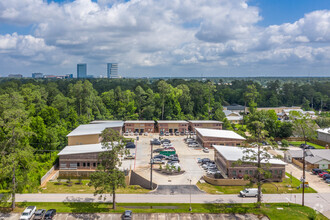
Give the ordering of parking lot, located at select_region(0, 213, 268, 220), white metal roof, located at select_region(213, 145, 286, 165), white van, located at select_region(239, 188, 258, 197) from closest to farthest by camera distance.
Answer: parking lot, located at select_region(0, 213, 268, 220) < white van, located at select_region(239, 188, 258, 197) < white metal roof, located at select_region(213, 145, 286, 165)

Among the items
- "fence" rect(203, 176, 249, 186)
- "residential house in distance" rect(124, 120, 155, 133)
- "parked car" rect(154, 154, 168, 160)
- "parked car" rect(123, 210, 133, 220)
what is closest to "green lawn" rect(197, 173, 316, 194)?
"fence" rect(203, 176, 249, 186)

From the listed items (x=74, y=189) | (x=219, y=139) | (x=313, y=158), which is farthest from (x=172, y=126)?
(x=74, y=189)

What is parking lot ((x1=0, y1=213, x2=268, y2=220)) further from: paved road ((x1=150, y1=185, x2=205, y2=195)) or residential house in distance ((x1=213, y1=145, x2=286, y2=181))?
residential house in distance ((x1=213, y1=145, x2=286, y2=181))

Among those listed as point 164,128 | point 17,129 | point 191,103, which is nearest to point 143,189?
point 17,129

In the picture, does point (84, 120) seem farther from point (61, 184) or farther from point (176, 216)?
point (176, 216)

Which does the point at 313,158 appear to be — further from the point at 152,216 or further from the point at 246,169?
the point at 152,216

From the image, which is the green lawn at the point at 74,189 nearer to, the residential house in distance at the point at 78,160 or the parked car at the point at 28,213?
the residential house in distance at the point at 78,160

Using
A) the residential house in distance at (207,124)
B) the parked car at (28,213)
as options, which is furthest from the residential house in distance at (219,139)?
the parked car at (28,213)
